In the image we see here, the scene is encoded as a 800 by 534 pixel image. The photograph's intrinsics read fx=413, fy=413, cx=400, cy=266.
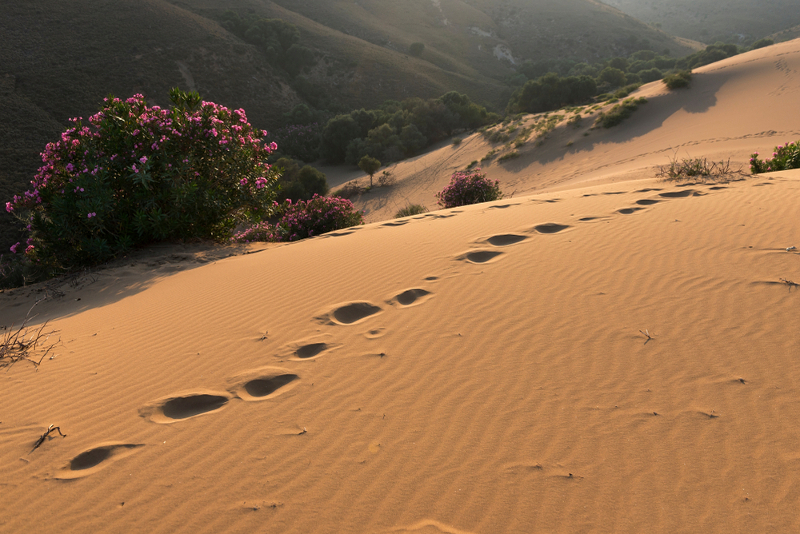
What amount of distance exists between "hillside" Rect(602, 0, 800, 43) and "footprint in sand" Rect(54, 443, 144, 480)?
299 feet

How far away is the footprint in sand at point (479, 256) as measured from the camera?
4508mm

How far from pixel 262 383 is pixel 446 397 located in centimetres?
123

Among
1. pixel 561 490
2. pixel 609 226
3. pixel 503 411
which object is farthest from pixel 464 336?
pixel 609 226

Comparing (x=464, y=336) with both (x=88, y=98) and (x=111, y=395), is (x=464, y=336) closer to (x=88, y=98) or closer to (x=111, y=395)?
(x=111, y=395)

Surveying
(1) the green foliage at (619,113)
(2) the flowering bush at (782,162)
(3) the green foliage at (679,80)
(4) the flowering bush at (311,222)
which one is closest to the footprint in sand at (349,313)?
(4) the flowering bush at (311,222)

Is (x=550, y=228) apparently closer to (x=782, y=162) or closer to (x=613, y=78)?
(x=782, y=162)

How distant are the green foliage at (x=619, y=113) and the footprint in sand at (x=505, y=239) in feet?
66.7

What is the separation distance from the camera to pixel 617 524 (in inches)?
65.2

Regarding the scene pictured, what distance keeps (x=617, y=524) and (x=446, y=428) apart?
2.80 feet

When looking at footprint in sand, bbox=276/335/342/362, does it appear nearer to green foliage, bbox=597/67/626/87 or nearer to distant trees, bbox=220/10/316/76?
green foliage, bbox=597/67/626/87

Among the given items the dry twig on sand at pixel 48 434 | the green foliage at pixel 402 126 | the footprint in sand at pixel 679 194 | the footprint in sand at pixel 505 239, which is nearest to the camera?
the dry twig on sand at pixel 48 434

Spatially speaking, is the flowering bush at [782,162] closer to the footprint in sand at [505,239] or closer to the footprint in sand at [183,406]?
the footprint in sand at [505,239]

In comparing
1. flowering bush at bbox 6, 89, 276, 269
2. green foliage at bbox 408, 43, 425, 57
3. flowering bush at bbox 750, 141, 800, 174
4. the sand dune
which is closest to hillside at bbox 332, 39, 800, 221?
flowering bush at bbox 750, 141, 800, 174

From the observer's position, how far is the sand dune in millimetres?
1801
